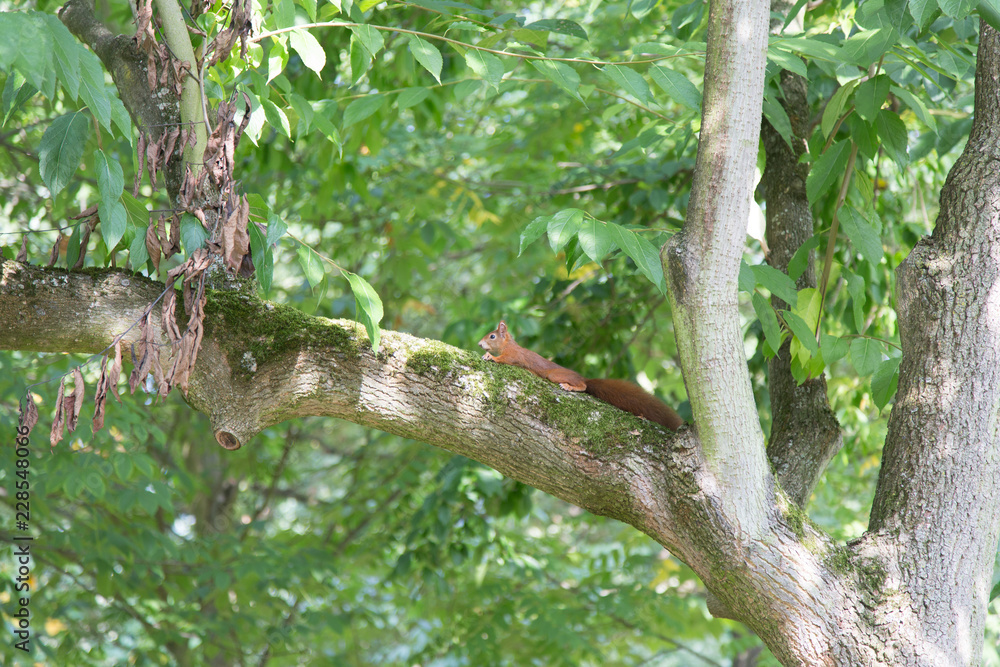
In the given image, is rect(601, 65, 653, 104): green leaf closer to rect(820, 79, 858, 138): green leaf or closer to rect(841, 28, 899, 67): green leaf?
rect(841, 28, 899, 67): green leaf

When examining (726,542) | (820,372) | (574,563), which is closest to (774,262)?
(820,372)

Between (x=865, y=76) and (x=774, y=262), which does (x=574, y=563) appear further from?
(x=865, y=76)

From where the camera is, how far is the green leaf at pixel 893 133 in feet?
8.40

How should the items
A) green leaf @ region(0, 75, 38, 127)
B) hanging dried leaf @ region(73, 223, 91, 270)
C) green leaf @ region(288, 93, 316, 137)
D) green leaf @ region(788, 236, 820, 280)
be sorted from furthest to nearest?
green leaf @ region(788, 236, 820, 280), green leaf @ region(288, 93, 316, 137), hanging dried leaf @ region(73, 223, 91, 270), green leaf @ region(0, 75, 38, 127)

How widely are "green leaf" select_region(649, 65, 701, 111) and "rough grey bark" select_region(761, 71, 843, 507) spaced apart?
0.75 metres

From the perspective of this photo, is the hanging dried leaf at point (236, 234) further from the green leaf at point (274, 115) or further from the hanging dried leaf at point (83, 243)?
the hanging dried leaf at point (83, 243)

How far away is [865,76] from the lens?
2.73m

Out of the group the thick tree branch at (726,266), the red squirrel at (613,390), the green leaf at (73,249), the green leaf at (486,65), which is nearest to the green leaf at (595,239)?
the thick tree branch at (726,266)

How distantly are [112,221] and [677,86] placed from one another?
5.38 ft

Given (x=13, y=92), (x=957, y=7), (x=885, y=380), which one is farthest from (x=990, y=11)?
(x=13, y=92)

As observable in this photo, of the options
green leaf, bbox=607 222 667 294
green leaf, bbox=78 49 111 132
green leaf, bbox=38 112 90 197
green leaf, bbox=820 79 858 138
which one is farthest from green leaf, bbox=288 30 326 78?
green leaf, bbox=820 79 858 138

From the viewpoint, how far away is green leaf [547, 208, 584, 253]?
201cm

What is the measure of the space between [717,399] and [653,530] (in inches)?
17.0

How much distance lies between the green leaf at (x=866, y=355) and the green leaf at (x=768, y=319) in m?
0.32
